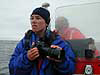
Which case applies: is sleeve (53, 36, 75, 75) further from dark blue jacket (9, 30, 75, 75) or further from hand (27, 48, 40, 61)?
hand (27, 48, 40, 61)

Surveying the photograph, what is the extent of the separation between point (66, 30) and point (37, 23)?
55.0 inches

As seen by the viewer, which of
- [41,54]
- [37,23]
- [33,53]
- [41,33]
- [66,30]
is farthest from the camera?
[66,30]

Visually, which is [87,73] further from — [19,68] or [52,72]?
[19,68]

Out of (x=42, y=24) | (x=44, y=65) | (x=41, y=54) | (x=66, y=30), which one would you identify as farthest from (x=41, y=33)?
(x=66, y=30)

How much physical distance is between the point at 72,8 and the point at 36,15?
1507 millimetres

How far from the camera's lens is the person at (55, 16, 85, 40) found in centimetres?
606

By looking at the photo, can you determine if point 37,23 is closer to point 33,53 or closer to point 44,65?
point 33,53

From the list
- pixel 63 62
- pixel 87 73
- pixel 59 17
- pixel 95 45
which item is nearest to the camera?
pixel 63 62

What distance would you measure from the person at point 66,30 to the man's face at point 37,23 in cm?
118

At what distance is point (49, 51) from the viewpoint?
15.2ft

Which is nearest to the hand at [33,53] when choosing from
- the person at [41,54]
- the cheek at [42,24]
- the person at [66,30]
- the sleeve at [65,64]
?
the person at [41,54]

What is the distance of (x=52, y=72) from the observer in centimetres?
479

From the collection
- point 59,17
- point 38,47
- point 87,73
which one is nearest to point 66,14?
point 59,17

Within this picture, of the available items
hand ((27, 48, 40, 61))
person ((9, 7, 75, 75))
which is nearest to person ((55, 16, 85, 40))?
person ((9, 7, 75, 75))
